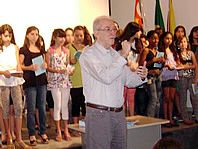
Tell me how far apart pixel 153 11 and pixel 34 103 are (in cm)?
410

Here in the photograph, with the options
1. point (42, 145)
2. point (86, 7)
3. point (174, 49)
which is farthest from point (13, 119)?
point (86, 7)

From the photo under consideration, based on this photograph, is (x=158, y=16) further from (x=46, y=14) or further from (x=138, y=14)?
(x=46, y=14)

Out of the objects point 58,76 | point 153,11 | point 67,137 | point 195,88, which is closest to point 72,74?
point 58,76

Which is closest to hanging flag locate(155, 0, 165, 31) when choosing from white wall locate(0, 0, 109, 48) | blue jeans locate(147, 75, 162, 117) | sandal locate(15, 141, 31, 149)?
white wall locate(0, 0, 109, 48)

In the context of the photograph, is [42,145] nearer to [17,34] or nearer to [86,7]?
[17,34]

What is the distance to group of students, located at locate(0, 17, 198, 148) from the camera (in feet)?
15.3

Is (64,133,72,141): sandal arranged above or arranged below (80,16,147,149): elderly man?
below

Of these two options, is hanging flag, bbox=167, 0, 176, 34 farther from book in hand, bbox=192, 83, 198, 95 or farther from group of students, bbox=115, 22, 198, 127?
book in hand, bbox=192, 83, 198, 95

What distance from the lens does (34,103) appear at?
466 centimetres

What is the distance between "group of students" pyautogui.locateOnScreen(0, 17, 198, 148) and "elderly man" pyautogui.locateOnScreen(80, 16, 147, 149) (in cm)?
83

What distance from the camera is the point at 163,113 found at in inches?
236

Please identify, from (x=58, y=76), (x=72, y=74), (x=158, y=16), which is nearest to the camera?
(x=58, y=76)

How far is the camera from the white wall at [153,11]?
7.24 meters

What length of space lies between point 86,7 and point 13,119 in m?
3.09
